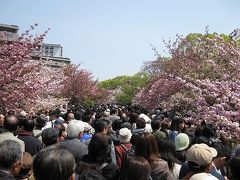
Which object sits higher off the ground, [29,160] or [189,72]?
[189,72]

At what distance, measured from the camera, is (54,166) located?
289cm

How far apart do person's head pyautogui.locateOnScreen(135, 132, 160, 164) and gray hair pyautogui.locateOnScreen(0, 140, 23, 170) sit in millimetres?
1866

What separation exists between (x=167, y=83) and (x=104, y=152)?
1678 cm

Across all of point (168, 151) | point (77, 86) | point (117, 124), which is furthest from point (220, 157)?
point (77, 86)

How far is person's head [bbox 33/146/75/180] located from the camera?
2.89 meters

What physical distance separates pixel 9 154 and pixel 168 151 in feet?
7.96

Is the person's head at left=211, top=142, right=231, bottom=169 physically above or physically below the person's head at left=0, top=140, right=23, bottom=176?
below

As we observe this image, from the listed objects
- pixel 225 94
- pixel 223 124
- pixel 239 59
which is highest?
pixel 239 59

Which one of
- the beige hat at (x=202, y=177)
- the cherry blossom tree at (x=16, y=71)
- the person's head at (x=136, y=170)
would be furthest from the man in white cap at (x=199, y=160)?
the cherry blossom tree at (x=16, y=71)

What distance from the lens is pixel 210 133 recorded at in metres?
6.77

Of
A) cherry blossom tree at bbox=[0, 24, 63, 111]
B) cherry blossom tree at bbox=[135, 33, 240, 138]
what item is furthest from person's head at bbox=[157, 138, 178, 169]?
cherry blossom tree at bbox=[0, 24, 63, 111]

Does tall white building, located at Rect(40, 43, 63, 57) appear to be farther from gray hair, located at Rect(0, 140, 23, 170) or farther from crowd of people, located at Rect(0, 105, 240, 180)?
gray hair, located at Rect(0, 140, 23, 170)

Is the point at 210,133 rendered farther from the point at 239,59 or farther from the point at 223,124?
the point at 239,59

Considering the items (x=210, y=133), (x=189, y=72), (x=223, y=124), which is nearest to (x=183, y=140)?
(x=210, y=133)
